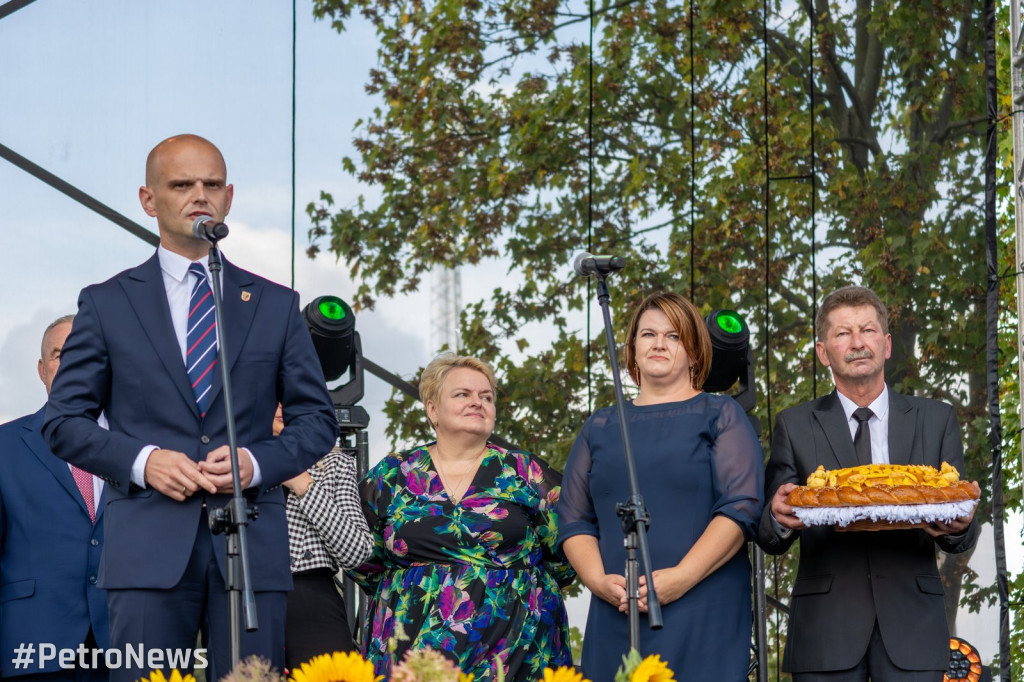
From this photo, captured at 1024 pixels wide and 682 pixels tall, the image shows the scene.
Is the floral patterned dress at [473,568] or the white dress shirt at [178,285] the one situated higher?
the white dress shirt at [178,285]

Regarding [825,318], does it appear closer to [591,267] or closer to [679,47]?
[591,267]

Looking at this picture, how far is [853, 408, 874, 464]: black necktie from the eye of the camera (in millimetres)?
3389

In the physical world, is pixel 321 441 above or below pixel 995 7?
below

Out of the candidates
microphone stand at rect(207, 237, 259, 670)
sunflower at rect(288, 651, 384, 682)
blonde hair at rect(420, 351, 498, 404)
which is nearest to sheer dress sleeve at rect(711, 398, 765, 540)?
blonde hair at rect(420, 351, 498, 404)

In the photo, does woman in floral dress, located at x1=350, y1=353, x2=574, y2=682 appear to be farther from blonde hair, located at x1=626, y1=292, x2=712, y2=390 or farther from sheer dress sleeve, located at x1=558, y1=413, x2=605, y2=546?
blonde hair, located at x1=626, y1=292, x2=712, y2=390

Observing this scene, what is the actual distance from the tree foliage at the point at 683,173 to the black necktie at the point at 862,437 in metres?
2.69

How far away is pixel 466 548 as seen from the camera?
11.8 feet

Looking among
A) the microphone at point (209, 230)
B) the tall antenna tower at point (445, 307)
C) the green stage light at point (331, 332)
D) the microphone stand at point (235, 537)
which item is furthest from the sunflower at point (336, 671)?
the tall antenna tower at point (445, 307)

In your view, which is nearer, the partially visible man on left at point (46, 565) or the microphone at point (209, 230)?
the microphone at point (209, 230)

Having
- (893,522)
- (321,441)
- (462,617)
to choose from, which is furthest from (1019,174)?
(321,441)

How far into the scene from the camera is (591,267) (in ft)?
9.63

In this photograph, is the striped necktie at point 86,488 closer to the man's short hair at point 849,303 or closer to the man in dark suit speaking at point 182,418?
the man in dark suit speaking at point 182,418

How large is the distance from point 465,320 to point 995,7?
2727 mm

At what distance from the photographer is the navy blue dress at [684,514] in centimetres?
322
